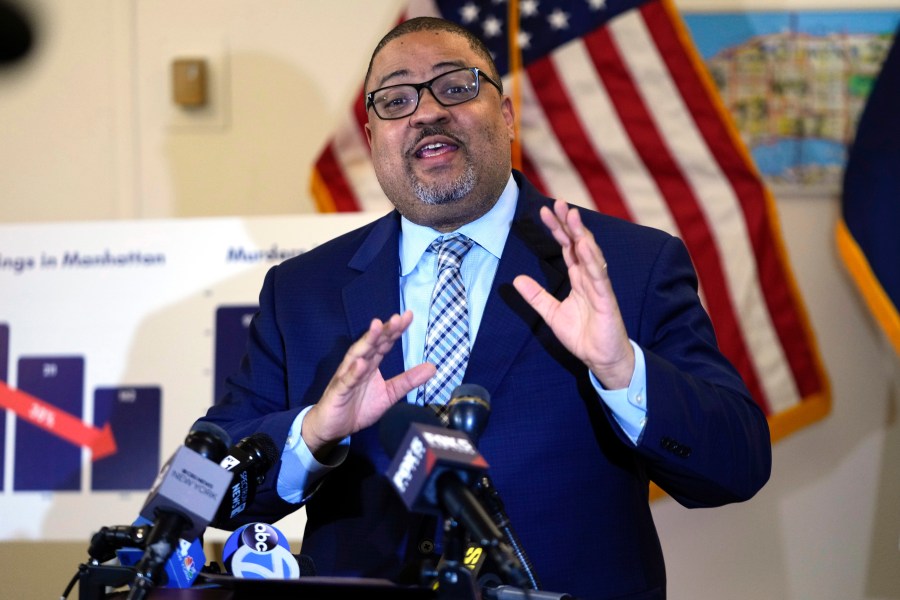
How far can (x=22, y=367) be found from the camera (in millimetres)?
3316

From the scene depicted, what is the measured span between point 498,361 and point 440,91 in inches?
23.9

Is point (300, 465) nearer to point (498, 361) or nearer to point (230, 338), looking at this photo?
point (498, 361)

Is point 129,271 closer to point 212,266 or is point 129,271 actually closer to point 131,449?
point 212,266

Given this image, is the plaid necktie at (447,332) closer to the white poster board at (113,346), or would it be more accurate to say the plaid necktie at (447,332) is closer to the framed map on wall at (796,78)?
the white poster board at (113,346)

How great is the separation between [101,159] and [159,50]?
503mm

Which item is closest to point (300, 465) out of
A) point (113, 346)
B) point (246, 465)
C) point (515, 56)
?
point (246, 465)

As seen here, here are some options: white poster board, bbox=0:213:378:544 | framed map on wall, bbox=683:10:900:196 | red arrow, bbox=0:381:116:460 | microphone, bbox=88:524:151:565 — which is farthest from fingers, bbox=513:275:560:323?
framed map on wall, bbox=683:10:900:196

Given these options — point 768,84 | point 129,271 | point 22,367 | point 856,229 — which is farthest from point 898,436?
point 22,367

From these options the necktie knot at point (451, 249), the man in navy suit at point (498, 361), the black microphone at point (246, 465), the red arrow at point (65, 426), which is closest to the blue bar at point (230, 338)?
the red arrow at point (65, 426)

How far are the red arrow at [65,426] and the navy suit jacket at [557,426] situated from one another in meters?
1.24

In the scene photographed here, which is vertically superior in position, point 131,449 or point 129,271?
point 129,271

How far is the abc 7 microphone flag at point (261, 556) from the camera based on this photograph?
5.07 ft

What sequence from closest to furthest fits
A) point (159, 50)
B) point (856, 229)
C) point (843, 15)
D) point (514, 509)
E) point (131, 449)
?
point (514, 509), point (131, 449), point (856, 229), point (843, 15), point (159, 50)

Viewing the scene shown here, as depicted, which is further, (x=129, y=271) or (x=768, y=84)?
(x=768, y=84)
